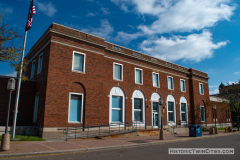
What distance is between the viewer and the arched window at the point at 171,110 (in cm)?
2650

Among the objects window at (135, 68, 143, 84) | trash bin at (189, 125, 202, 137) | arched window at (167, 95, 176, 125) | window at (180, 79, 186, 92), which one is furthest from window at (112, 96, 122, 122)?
window at (180, 79, 186, 92)

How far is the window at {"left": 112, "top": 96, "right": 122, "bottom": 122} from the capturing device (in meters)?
20.2

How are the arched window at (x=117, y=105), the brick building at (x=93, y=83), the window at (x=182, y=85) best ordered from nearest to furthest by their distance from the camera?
1. the brick building at (x=93, y=83)
2. the arched window at (x=117, y=105)
3. the window at (x=182, y=85)

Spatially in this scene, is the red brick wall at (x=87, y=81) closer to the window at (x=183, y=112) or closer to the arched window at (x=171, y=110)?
the arched window at (x=171, y=110)

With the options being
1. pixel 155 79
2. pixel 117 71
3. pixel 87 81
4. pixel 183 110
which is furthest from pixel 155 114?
pixel 87 81

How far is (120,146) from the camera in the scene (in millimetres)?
11680

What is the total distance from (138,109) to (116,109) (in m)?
3.57

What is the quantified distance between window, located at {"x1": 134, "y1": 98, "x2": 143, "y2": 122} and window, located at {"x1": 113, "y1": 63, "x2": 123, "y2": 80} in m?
3.60

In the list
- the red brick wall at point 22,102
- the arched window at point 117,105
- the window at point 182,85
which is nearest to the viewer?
the red brick wall at point 22,102

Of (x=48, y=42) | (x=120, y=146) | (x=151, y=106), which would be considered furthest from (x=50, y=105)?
(x=151, y=106)

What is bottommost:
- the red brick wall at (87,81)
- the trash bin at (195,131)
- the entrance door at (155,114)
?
the trash bin at (195,131)

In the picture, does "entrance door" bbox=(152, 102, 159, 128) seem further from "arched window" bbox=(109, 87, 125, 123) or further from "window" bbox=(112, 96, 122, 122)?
"window" bbox=(112, 96, 122, 122)

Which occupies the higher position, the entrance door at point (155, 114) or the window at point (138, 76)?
the window at point (138, 76)

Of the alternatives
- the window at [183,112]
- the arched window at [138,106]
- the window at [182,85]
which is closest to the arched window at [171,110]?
the window at [183,112]
